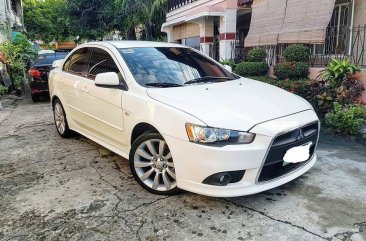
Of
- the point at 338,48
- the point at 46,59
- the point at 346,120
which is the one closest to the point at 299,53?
the point at 338,48

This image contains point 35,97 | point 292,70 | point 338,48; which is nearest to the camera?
point 292,70

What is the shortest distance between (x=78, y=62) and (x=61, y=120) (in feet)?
3.78

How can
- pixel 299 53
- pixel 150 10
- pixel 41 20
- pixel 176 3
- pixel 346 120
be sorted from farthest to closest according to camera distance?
pixel 41 20 → pixel 150 10 → pixel 176 3 → pixel 299 53 → pixel 346 120

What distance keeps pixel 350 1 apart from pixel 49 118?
7.93 meters

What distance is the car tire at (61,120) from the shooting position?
5.60 m

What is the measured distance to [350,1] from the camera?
28.3 feet

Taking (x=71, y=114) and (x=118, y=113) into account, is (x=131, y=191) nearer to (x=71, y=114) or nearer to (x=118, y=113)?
(x=118, y=113)

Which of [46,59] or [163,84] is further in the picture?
[46,59]

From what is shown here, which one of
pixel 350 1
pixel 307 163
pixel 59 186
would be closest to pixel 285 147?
pixel 307 163

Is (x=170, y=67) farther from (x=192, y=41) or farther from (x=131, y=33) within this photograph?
(x=131, y=33)

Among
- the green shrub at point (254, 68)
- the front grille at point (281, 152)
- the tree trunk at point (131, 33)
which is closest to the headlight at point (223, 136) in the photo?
the front grille at point (281, 152)

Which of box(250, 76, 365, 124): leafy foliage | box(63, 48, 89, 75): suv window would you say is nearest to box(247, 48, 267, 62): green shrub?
box(250, 76, 365, 124): leafy foliage

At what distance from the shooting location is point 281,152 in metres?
3.14

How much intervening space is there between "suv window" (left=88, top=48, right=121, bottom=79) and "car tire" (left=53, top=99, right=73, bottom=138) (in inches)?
47.9
